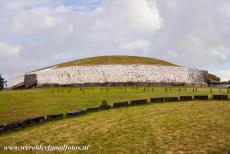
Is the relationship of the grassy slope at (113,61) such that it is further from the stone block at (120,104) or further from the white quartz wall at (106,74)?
the stone block at (120,104)

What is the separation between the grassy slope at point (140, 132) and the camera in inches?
840

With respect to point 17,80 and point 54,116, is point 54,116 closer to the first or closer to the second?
point 54,116

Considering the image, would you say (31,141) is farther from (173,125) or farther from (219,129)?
(219,129)

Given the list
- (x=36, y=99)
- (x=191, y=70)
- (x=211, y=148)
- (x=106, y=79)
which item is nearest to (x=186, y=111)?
(x=211, y=148)

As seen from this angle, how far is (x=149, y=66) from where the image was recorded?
80.2m

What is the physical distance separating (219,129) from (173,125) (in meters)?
2.90

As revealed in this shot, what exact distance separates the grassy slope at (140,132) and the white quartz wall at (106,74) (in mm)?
45445

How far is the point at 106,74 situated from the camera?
78.2 meters

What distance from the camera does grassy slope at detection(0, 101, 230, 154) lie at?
21344 mm

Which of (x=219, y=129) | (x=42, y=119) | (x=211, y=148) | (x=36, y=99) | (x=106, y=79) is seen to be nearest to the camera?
(x=211, y=148)

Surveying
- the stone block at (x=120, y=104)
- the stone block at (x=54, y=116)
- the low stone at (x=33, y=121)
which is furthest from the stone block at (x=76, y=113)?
the stone block at (x=120, y=104)

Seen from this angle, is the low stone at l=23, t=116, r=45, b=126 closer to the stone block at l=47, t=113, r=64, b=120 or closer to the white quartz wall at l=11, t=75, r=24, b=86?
the stone block at l=47, t=113, r=64, b=120

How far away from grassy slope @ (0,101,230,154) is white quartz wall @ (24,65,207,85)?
45.4 metres

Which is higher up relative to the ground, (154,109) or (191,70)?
(191,70)
